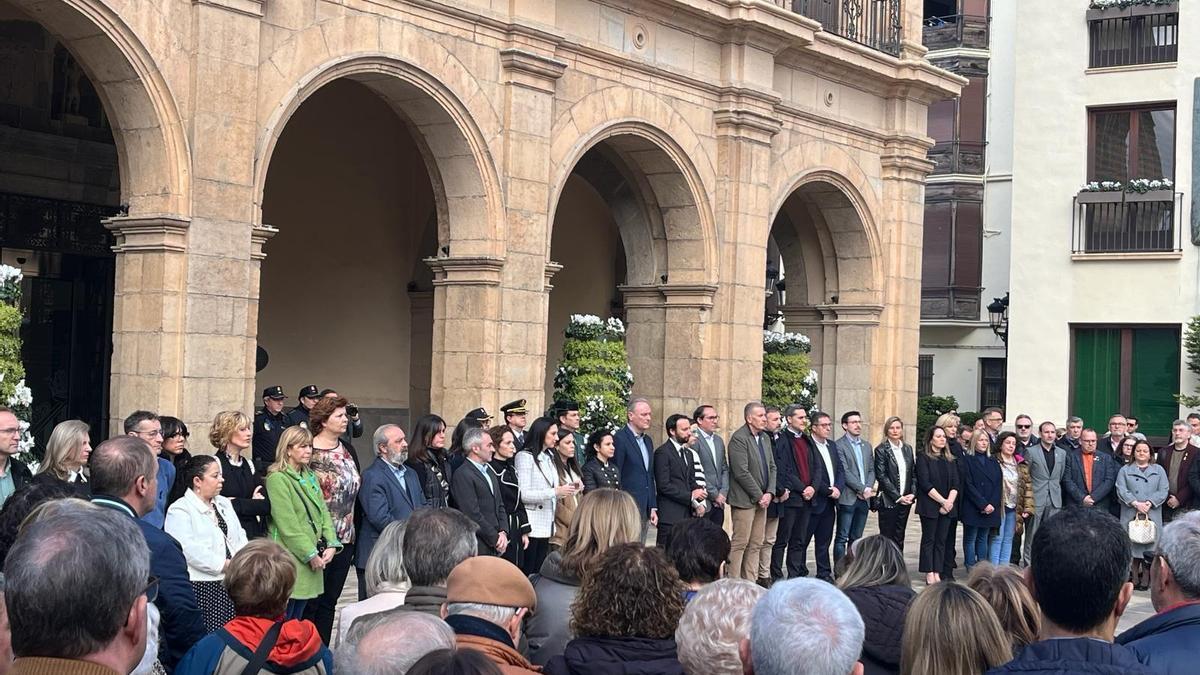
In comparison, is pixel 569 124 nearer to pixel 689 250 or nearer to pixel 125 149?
pixel 689 250

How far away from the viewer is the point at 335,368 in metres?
19.3

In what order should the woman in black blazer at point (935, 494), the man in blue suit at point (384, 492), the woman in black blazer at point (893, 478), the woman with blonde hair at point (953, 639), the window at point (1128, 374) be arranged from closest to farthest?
the woman with blonde hair at point (953, 639) < the man in blue suit at point (384, 492) < the woman in black blazer at point (935, 494) < the woman in black blazer at point (893, 478) < the window at point (1128, 374)

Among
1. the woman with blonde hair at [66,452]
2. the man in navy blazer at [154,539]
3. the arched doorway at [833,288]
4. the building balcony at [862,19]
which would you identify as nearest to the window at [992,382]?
the arched doorway at [833,288]

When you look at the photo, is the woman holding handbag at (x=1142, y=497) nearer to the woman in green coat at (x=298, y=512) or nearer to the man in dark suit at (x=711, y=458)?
the man in dark suit at (x=711, y=458)

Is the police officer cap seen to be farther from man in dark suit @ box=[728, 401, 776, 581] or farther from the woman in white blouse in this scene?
man in dark suit @ box=[728, 401, 776, 581]

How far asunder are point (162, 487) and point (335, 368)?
10613 mm

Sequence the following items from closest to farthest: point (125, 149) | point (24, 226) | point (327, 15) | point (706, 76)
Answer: point (125, 149)
point (327, 15)
point (24, 226)
point (706, 76)

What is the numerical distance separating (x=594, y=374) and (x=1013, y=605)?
11.5m

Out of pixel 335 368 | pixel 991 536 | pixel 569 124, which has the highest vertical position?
pixel 569 124

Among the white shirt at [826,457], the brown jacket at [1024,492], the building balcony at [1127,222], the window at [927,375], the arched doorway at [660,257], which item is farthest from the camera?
the window at [927,375]

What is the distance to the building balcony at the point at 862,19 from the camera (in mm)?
20188

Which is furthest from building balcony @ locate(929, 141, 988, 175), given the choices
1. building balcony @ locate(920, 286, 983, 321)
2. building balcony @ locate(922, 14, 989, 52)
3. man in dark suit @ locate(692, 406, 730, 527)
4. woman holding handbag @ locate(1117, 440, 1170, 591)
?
man in dark suit @ locate(692, 406, 730, 527)

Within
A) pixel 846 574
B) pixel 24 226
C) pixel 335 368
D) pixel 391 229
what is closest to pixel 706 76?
pixel 391 229

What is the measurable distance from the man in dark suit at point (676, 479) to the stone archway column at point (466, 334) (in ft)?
8.62
